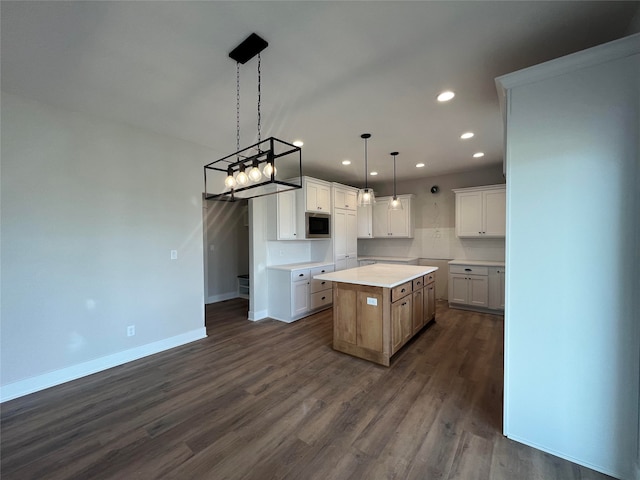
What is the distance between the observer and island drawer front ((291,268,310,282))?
4.33 m

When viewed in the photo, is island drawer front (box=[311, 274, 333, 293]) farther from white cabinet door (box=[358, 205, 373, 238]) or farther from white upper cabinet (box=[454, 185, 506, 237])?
white upper cabinet (box=[454, 185, 506, 237])

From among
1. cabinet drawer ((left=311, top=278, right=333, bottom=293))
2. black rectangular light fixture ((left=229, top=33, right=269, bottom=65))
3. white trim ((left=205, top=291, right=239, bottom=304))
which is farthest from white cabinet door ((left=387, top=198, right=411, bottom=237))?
black rectangular light fixture ((left=229, top=33, right=269, bottom=65))

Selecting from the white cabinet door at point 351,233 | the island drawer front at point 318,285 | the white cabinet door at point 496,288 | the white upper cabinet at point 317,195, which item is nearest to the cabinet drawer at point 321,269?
the island drawer front at point 318,285

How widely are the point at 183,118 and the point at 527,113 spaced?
3094mm

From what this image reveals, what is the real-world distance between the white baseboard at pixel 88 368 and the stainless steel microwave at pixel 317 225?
2.32 m

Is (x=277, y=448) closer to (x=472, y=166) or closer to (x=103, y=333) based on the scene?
(x=103, y=333)

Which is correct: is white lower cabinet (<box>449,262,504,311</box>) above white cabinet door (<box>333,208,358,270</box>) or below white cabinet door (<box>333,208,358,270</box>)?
below

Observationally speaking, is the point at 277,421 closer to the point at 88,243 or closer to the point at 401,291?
the point at 401,291

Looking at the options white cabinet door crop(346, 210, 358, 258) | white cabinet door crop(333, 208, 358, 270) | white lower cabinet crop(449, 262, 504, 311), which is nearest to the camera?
white lower cabinet crop(449, 262, 504, 311)

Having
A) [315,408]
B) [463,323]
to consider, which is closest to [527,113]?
[315,408]

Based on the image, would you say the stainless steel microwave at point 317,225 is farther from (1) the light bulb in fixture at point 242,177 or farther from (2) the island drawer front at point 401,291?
(1) the light bulb in fixture at point 242,177

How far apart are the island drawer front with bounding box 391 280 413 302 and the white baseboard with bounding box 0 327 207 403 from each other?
268cm

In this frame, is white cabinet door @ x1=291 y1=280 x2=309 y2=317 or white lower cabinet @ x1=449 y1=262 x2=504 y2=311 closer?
white cabinet door @ x1=291 y1=280 x2=309 y2=317

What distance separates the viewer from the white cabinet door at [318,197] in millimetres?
4727
